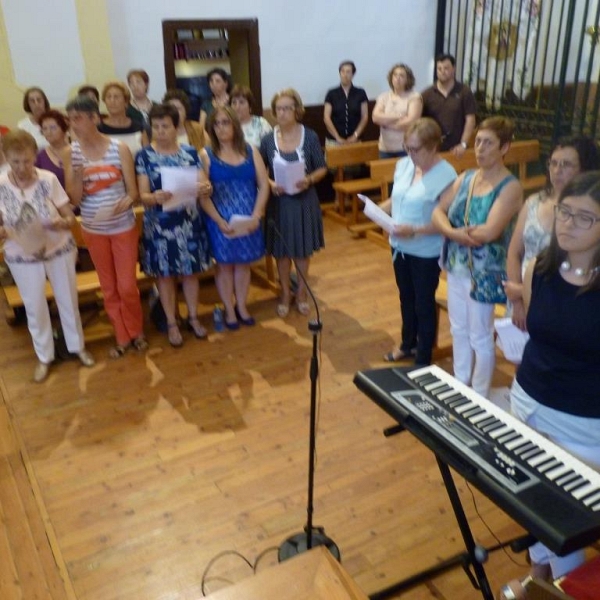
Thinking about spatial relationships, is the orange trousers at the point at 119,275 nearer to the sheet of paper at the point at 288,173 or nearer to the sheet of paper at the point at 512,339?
the sheet of paper at the point at 288,173

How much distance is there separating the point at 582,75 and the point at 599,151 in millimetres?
4330

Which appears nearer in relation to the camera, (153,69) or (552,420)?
(552,420)

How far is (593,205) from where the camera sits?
1.67m

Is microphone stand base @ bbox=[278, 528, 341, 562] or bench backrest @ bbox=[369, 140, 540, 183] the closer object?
microphone stand base @ bbox=[278, 528, 341, 562]

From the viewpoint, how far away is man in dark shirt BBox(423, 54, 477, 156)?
550 centimetres

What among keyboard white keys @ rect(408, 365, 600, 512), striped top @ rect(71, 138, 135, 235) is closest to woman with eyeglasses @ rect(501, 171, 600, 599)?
keyboard white keys @ rect(408, 365, 600, 512)

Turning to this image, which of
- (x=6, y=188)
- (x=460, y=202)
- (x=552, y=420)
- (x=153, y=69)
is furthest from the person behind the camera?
(x=153, y=69)

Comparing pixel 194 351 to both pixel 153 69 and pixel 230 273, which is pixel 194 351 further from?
pixel 153 69

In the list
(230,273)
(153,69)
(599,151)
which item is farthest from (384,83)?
(599,151)

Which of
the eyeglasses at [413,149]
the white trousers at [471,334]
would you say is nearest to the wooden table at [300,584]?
the white trousers at [471,334]

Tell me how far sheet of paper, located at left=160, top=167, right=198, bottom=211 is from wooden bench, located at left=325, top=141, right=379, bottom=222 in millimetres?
2574

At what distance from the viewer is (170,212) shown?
11.6 feet

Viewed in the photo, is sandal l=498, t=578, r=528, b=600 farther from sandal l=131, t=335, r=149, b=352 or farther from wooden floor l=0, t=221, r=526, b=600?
sandal l=131, t=335, r=149, b=352

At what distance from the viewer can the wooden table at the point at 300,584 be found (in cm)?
166
